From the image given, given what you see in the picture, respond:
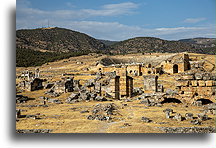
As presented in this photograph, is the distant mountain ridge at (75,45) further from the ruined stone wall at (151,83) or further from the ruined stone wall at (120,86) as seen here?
the ruined stone wall at (120,86)

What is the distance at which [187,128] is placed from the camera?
10531mm

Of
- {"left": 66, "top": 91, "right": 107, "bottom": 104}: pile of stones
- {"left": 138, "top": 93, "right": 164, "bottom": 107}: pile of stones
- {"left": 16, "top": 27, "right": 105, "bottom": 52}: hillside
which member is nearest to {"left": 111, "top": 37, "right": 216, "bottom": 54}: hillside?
{"left": 16, "top": 27, "right": 105, "bottom": 52}: hillside

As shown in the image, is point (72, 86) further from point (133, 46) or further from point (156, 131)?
point (133, 46)

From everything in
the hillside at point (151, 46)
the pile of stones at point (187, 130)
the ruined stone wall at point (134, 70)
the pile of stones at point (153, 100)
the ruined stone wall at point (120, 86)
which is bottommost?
the pile of stones at point (187, 130)

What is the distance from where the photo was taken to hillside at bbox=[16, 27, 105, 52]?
94125mm

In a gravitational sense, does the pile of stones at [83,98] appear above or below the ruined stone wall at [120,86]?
below

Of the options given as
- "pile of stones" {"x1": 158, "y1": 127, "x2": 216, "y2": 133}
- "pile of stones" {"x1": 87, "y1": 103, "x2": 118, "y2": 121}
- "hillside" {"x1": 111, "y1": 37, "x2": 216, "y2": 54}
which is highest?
"hillside" {"x1": 111, "y1": 37, "x2": 216, "y2": 54}

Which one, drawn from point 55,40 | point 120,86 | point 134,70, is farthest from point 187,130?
point 55,40

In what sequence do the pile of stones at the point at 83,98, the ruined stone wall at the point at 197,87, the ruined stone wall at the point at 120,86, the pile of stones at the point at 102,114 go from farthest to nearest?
the ruined stone wall at the point at 120,86, the pile of stones at the point at 83,98, the ruined stone wall at the point at 197,87, the pile of stones at the point at 102,114

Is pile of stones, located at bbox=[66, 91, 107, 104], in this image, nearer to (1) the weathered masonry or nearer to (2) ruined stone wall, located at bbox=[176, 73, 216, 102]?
(1) the weathered masonry

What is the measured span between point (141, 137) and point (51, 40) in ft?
335

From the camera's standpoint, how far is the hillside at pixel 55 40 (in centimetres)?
9412

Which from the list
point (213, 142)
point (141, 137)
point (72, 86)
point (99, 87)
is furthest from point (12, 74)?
point (72, 86)

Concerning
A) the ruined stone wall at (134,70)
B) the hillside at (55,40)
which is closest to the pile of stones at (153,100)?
the ruined stone wall at (134,70)
